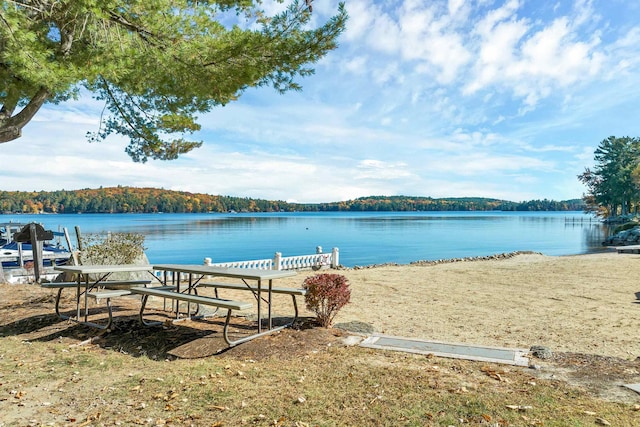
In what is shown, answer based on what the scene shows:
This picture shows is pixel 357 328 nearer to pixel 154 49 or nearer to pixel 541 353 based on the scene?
pixel 541 353

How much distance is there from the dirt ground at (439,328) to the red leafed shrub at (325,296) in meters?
0.22

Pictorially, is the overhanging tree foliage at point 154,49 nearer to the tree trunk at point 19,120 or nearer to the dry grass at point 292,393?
the tree trunk at point 19,120

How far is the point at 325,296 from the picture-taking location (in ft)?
20.5

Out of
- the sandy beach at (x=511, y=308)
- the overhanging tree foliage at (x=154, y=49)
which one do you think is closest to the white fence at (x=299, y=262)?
the sandy beach at (x=511, y=308)

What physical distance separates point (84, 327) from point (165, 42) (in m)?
Answer: 4.47

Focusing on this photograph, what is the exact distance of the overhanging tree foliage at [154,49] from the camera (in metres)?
6.16

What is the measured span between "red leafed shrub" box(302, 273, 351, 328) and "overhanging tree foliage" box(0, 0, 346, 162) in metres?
3.58

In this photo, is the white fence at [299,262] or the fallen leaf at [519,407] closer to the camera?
the fallen leaf at [519,407]

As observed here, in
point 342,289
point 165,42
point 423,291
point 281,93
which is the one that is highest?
point 165,42

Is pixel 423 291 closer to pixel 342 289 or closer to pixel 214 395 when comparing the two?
pixel 342 289

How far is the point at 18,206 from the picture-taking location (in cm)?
9244

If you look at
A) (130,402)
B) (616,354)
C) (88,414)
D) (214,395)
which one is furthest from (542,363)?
(88,414)

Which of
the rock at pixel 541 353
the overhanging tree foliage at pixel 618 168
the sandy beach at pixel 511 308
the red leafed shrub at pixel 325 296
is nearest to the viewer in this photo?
the rock at pixel 541 353

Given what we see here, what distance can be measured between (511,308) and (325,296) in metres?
4.95
